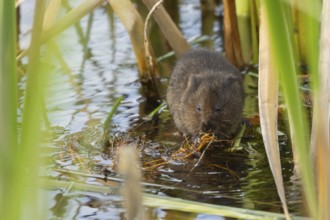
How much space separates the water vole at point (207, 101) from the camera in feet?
Answer: 20.5

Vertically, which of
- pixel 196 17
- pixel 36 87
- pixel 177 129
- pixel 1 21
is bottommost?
pixel 177 129

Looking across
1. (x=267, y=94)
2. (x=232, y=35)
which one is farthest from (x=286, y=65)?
(x=232, y=35)

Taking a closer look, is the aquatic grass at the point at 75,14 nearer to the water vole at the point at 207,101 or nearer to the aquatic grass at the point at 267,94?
the water vole at the point at 207,101

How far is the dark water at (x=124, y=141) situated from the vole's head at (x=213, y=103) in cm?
19

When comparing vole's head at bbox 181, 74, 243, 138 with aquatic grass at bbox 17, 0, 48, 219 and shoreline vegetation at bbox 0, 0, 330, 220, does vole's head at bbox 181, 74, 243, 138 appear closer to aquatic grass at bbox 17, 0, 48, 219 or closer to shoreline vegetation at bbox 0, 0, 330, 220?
shoreline vegetation at bbox 0, 0, 330, 220

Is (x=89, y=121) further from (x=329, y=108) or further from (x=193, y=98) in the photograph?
(x=329, y=108)

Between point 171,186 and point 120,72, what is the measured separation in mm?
2916

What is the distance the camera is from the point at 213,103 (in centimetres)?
629

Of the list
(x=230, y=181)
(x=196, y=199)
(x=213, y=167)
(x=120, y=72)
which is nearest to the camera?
(x=196, y=199)

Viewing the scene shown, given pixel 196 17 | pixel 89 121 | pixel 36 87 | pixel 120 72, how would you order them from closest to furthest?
pixel 36 87 → pixel 89 121 → pixel 120 72 → pixel 196 17

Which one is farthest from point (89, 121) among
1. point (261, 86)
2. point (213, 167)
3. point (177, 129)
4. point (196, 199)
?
point (261, 86)

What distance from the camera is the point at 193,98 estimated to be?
21.0 feet

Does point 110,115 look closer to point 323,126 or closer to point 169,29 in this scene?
point 169,29

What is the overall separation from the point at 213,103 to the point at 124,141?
38.4 inches
